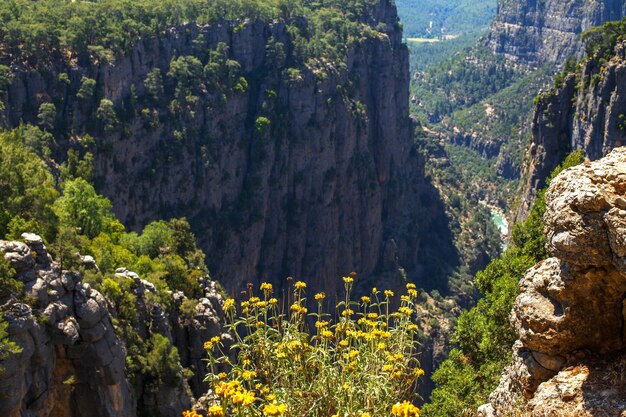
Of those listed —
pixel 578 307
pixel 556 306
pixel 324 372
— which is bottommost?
pixel 324 372

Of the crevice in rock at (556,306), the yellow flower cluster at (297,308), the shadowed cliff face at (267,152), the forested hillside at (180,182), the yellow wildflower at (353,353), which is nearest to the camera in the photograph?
the yellow wildflower at (353,353)

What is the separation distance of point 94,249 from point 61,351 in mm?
12861

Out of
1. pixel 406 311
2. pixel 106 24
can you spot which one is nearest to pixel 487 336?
pixel 406 311

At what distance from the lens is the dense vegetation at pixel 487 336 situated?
27.8 metres

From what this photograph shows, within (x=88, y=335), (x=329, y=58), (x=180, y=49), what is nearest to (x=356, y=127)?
(x=329, y=58)

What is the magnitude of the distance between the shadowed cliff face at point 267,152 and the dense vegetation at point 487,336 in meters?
A: 52.4

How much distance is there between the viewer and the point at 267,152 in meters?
106

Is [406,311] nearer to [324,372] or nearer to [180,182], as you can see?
[324,372]

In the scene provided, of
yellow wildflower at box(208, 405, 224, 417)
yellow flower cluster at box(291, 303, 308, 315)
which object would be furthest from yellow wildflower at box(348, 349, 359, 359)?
yellow wildflower at box(208, 405, 224, 417)

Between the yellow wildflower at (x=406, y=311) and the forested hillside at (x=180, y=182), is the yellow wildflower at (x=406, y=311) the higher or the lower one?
the higher one

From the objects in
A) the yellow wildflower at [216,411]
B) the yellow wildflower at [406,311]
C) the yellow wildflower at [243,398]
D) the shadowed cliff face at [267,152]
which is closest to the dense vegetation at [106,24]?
the shadowed cliff face at [267,152]

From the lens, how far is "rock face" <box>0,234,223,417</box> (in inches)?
947

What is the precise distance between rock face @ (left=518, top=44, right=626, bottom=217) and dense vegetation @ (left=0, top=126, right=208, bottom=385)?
47026 mm

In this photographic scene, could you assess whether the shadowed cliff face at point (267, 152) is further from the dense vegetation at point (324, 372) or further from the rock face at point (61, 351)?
the dense vegetation at point (324, 372)
